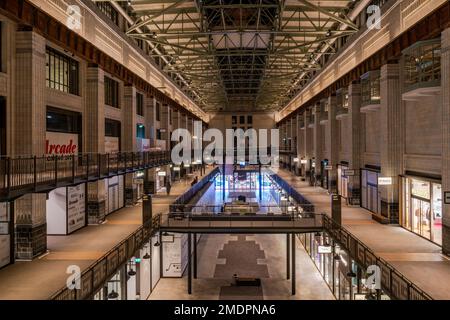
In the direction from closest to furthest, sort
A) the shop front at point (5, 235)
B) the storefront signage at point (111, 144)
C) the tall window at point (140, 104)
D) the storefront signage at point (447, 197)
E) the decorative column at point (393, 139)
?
the shop front at point (5, 235) → the storefront signage at point (447, 197) → the decorative column at point (393, 139) → the storefront signage at point (111, 144) → the tall window at point (140, 104)

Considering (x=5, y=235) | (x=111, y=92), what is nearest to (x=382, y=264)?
(x=5, y=235)

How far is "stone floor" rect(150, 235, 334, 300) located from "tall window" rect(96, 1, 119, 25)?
58.8 feet

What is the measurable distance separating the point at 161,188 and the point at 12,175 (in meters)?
28.2

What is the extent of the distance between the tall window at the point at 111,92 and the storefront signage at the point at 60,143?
5.68m

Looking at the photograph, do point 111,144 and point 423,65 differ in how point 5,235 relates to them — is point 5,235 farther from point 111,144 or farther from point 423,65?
point 423,65

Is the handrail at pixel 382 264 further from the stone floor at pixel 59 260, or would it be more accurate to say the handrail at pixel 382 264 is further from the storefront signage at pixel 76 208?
the storefront signage at pixel 76 208

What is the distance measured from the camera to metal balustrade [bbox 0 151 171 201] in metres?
11.4

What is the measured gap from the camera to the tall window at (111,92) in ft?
84.2

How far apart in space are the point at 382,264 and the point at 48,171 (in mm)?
12531

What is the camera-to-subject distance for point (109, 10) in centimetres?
2569

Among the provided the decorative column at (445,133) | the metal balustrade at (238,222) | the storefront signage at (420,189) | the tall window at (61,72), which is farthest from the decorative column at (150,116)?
the decorative column at (445,133)

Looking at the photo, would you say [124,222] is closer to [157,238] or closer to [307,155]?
[157,238]

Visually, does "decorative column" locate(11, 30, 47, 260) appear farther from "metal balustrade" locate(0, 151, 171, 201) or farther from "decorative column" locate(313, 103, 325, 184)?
"decorative column" locate(313, 103, 325, 184)
